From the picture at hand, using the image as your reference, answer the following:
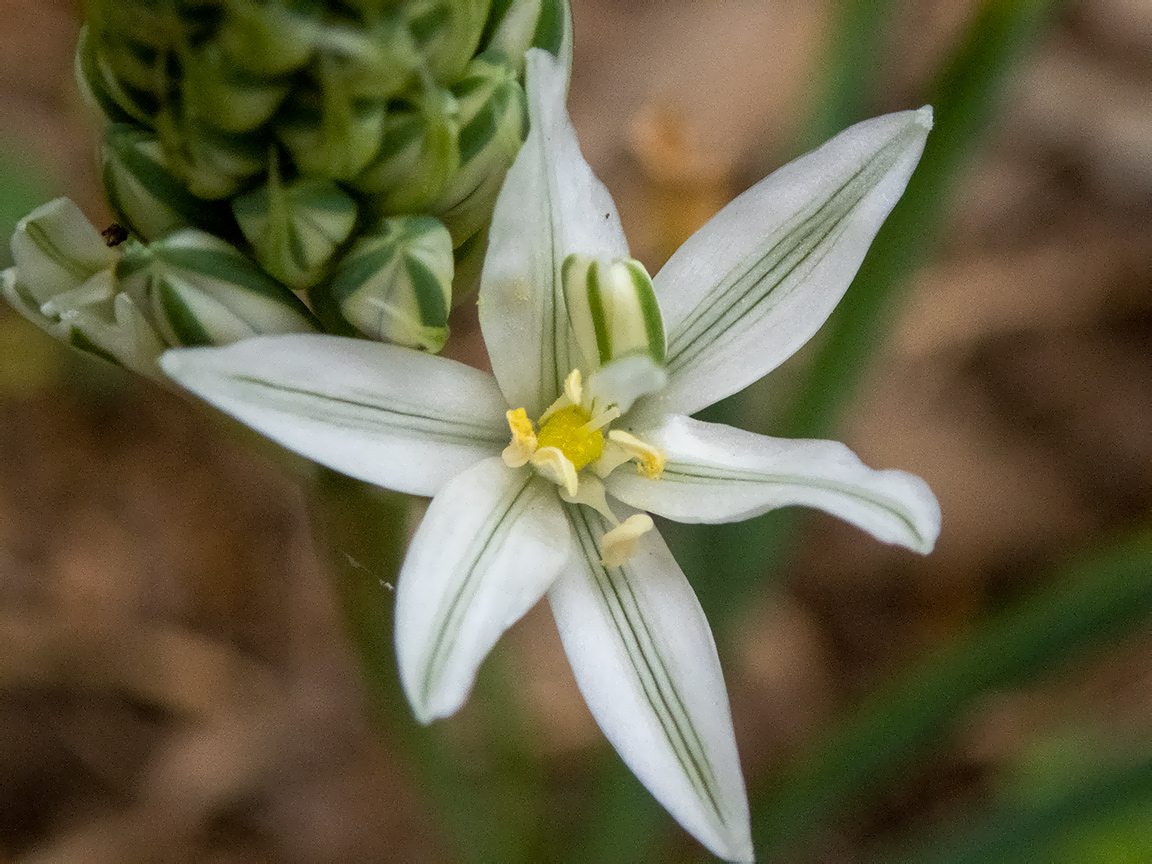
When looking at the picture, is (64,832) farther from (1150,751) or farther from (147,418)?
Result: (1150,751)

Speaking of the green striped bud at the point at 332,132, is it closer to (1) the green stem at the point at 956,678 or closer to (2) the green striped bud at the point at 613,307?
(2) the green striped bud at the point at 613,307

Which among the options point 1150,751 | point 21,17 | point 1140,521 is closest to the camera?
point 1150,751

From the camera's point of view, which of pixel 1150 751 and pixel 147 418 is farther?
pixel 147 418

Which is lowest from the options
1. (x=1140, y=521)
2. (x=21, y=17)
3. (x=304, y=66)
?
(x=1140, y=521)

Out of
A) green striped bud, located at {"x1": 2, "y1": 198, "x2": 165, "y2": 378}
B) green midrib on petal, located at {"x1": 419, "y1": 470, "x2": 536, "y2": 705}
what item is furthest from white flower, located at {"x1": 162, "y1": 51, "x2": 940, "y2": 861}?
green striped bud, located at {"x1": 2, "y1": 198, "x2": 165, "y2": 378}

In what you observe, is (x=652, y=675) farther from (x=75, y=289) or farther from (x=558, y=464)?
(x=75, y=289)

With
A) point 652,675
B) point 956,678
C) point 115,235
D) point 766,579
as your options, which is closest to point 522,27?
point 115,235

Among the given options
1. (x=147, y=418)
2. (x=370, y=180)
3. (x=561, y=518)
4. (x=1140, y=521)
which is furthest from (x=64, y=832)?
(x=1140, y=521)

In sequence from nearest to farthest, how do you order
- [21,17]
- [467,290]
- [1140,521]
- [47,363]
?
[467,290]
[47,363]
[1140,521]
[21,17]
